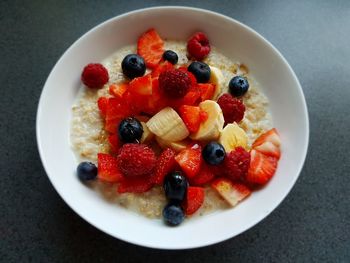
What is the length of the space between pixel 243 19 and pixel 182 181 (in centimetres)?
95

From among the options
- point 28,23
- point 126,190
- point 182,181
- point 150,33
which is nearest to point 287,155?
point 182,181

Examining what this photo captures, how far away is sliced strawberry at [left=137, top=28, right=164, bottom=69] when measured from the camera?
1688mm

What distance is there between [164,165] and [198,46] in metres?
0.55

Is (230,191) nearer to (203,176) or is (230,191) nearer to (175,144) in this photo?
(203,176)

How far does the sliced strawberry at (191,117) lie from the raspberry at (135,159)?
177 mm

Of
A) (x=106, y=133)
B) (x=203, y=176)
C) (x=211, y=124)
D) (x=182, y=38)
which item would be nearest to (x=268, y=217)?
(x=203, y=176)

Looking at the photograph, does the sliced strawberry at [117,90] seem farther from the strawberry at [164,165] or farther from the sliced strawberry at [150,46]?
the strawberry at [164,165]

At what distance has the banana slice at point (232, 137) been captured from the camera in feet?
4.75

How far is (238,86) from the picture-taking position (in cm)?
157

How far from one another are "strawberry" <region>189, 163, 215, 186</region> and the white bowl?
125 millimetres

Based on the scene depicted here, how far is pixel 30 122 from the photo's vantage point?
1650 mm

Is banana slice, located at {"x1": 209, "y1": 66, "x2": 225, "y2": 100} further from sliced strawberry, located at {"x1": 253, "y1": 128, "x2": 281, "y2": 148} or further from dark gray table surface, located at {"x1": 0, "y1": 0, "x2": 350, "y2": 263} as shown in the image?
dark gray table surface, located at {"x1": 0, "y1": 0, "x2": 350, "y2": 263}

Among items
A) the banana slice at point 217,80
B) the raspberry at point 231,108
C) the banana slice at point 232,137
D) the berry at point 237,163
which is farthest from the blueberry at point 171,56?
the berry at point 237,163

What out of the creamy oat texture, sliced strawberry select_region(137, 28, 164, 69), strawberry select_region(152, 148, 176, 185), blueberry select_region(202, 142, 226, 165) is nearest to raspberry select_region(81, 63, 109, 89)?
the creamy oat texture
